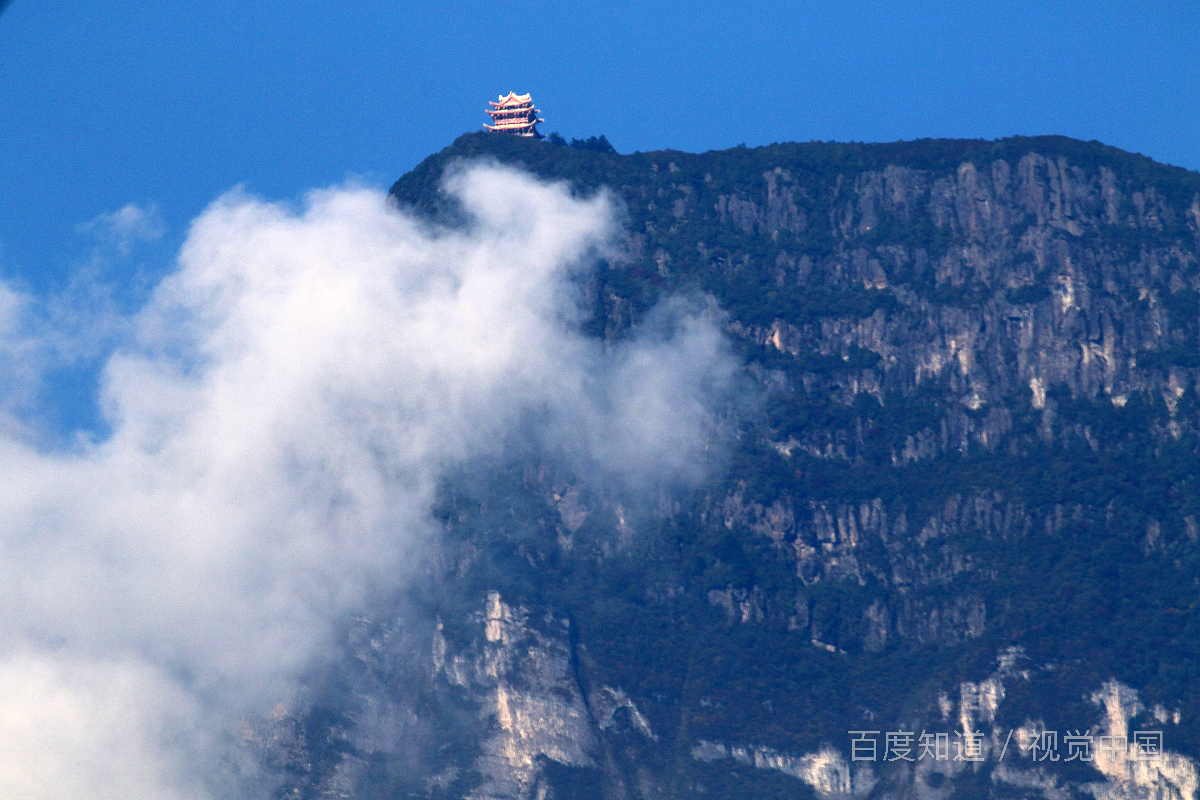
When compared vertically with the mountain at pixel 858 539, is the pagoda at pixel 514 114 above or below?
above

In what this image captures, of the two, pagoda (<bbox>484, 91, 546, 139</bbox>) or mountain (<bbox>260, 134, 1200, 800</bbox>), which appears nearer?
mountain (<bbox>260, 134, 1200, 800</bbox>)

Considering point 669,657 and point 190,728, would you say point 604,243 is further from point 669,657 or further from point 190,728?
point 190,728

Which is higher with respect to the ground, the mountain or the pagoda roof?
the pagoda roof

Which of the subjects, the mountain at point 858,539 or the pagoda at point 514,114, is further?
the pagoda at point 514,114

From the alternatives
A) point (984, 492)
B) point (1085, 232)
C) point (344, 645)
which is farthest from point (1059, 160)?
point (344, 645)
